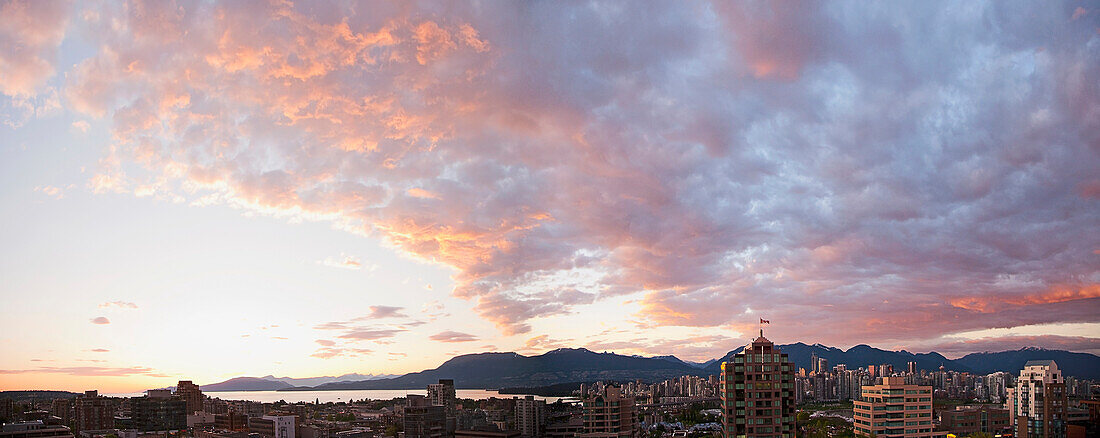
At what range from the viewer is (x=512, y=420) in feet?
145

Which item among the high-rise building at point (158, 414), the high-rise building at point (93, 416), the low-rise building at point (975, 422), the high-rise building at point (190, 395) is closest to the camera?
the low-rise building at point (975, 422)

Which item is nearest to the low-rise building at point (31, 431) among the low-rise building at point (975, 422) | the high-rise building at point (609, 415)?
the high-rise building at point (609, 415)

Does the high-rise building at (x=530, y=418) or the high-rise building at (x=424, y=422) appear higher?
the high-rise building at (x=424, y=422)

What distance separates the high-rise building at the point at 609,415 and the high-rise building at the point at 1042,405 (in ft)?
59.6

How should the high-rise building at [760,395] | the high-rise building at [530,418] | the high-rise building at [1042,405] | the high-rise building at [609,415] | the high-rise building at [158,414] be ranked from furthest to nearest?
the high-rise building at [158,414] < the high-rise building at [530,418] < the high-rise building at [1042,405] < the high-rise building at [609,415] < the high-rise building at [760,395]

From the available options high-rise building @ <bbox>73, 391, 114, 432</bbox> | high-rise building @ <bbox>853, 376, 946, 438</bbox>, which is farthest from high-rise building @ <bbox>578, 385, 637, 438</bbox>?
high-rise building @ <bbox>73, 391, 114, 432</bbox>

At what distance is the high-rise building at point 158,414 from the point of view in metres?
46.0

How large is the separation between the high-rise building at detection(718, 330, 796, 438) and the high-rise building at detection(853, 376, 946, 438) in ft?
22.8

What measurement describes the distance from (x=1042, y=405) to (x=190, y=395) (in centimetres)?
5377

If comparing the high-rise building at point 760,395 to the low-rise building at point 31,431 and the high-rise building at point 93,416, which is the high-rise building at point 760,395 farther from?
the high-rise building at point 93,416

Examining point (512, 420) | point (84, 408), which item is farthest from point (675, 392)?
point (84, 408)

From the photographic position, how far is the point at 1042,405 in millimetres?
31688

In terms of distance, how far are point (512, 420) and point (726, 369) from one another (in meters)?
24.5

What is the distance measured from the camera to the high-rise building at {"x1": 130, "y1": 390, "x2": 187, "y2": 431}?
1812 inches
